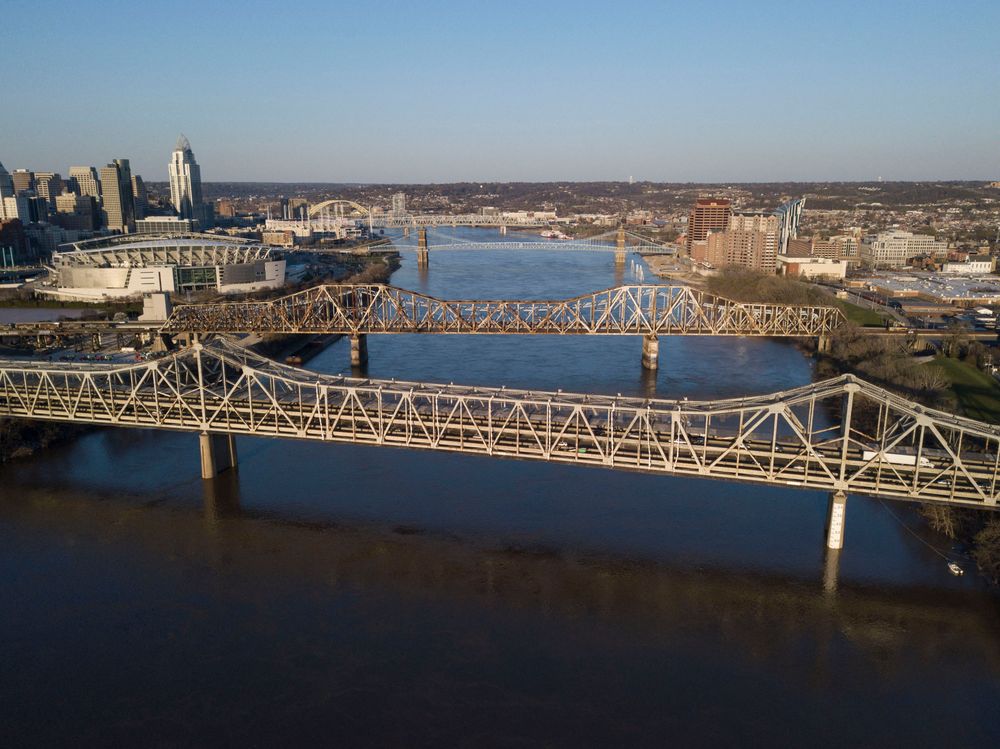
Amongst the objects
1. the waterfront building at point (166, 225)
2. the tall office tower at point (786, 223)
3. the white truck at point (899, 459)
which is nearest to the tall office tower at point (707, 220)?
the tall office tower at point (786, 223)

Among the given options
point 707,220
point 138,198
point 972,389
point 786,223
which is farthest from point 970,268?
point 138,198

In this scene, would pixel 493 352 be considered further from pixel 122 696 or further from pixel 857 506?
pixel 122 696

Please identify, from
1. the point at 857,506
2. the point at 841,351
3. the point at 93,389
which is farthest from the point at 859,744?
the point at 841,351

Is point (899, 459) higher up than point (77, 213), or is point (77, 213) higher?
point (77, 213)

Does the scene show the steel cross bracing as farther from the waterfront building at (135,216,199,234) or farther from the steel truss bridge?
the waterfront building at (135,216,199,234)

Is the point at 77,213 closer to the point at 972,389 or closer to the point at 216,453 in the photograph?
the point at 216,453

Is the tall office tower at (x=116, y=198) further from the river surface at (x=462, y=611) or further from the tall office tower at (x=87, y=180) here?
the river surface at (x=462, y=611)
